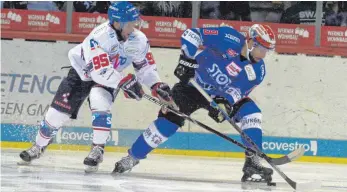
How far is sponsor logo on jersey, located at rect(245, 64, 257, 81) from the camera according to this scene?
17.1 ft

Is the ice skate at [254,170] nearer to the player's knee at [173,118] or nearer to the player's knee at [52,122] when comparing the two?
the player's knee at [173,118]

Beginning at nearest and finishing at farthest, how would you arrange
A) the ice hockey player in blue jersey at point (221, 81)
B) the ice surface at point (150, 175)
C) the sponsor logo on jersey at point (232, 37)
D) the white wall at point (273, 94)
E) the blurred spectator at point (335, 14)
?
1. the ice surface at point (150, 175)
2. the ice hockey player in blue jersey at point (221, 81)
3. the sponsor logo on jersey at point (232, 37)
4. the white wall at point (273, 94)
5. the blurred spectator at point (335, 14)

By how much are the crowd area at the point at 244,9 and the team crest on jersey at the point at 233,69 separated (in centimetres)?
283

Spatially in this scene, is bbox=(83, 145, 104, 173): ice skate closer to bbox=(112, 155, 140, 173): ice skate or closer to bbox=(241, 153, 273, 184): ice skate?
bbox=(112, 155, 140, 173): ice skate

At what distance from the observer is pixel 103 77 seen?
5.07 metres

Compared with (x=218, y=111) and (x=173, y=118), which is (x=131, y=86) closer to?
(x=173, y=118)

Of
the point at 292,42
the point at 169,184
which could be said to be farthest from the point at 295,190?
the point at 292,42

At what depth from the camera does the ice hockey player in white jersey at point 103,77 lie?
16.7 feet

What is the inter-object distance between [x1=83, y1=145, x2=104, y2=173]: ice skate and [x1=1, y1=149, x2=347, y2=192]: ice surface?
5cm

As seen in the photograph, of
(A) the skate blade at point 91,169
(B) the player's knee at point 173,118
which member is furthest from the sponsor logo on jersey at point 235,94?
(A) the skate blade at point 91,169

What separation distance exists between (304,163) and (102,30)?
8.86ft

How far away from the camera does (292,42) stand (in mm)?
8078

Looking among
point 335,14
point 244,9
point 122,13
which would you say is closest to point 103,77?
point 122,13

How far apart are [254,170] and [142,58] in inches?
41.1
